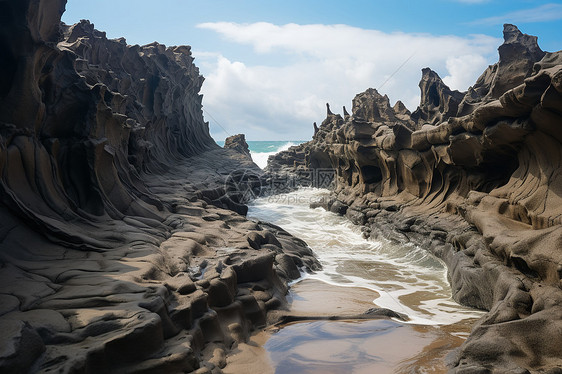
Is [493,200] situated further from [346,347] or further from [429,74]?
[429,74]

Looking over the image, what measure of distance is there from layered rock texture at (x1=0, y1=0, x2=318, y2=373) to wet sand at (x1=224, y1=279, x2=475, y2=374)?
320mm

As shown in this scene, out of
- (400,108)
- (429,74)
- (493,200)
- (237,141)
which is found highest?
(429,74)

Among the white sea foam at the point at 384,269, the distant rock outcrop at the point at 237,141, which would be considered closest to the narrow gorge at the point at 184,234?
the white sea foam at the point at 384,269

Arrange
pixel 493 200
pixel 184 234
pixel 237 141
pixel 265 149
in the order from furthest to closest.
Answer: pixel 265 149, pixel 237 141, pixel 493 200, pixel 184 234

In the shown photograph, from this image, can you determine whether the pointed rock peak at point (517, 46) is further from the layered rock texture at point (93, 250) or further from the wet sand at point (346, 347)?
the wet sand at point (346, 347)

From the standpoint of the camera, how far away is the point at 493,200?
26.5 feet

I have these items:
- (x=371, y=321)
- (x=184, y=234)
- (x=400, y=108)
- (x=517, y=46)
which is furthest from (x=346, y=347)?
(x=400, y=108)

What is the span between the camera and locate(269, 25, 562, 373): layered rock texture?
4293mm

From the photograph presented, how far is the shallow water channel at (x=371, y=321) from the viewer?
4449 millimetres

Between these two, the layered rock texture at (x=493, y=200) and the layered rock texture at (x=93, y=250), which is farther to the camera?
the layered rock texture at (x=493, y=200)

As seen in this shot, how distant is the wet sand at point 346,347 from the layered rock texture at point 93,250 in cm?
32

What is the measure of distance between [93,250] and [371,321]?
Answer: 139 inches

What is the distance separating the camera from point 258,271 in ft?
20.9

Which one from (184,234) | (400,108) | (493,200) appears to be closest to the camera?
(184,234)
